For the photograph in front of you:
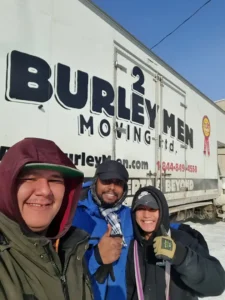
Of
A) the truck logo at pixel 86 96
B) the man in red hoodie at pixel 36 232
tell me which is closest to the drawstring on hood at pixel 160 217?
the man in red hoodie at pixel 36 232

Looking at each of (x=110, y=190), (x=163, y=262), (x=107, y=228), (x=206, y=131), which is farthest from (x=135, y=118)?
(x=206, y=131)

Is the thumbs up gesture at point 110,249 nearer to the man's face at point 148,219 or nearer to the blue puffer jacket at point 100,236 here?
the blue puffer jacket at point 100,236

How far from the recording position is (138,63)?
414 cm

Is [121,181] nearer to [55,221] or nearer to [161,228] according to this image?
[161,228]

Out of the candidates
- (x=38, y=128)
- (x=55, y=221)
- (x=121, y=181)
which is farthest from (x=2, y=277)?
(x=38, y=128)

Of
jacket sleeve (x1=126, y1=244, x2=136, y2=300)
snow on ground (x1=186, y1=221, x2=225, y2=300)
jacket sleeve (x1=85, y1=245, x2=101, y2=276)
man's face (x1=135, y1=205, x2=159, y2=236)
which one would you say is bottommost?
snow on ground (x1=186, y1=221, x2=225, y2=300)

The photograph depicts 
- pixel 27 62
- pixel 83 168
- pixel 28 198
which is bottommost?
pixel 28 198

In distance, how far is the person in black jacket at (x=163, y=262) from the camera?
4.99 feet

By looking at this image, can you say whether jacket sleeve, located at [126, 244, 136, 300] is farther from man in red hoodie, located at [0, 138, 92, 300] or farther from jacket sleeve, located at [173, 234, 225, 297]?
man in red hoodie, located at [0, 138, 92, 300]

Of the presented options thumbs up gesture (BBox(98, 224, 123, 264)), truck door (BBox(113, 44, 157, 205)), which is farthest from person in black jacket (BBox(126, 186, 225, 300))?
truck door (BBox(113, 44, 157, 205))

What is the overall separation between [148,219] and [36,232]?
803mm

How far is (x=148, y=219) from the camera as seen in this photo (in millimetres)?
1719

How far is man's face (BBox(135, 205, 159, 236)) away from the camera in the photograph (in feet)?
5.61

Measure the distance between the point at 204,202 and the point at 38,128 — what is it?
5.21 metres
